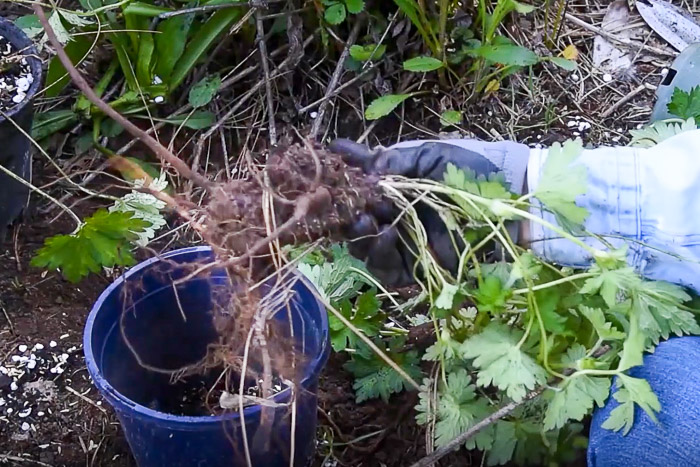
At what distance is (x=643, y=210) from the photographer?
104 centimetres

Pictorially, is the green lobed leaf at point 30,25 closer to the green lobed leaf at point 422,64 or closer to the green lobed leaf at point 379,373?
the green lobed leaf at point 422,64

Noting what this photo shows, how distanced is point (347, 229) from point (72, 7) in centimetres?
111

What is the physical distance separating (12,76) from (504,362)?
3.75 feet

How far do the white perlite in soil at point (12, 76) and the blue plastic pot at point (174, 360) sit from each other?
0.56 metres

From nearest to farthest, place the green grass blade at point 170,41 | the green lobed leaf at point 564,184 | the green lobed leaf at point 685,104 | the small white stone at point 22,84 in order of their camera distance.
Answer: the green lobed leaf at point 564,184
the green lobed leaf at point 685,104
the small white stone at point 22,84
the green grass blade at point 170,41

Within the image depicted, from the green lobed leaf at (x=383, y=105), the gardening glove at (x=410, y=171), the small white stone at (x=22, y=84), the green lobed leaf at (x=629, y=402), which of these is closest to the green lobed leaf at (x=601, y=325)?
the green lobed leaf at (x=629, y=402)

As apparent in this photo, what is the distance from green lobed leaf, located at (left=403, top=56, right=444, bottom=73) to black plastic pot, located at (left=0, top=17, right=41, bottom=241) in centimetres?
69

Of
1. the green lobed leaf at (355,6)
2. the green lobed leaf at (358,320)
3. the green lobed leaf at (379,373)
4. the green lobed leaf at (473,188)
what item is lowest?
the green lobed leaf at (379,373)

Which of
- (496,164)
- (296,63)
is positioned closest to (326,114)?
(296,63)

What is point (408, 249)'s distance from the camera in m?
1.04

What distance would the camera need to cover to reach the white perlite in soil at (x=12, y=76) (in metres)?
1.55

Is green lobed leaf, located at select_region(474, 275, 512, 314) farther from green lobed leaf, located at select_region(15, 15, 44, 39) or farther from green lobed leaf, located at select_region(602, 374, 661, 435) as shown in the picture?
green lobed leaf, located at select_region(15, 15, 44, 39)

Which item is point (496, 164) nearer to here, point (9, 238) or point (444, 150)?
point (444, 150)

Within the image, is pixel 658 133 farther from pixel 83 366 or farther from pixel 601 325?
pixel 83 366
